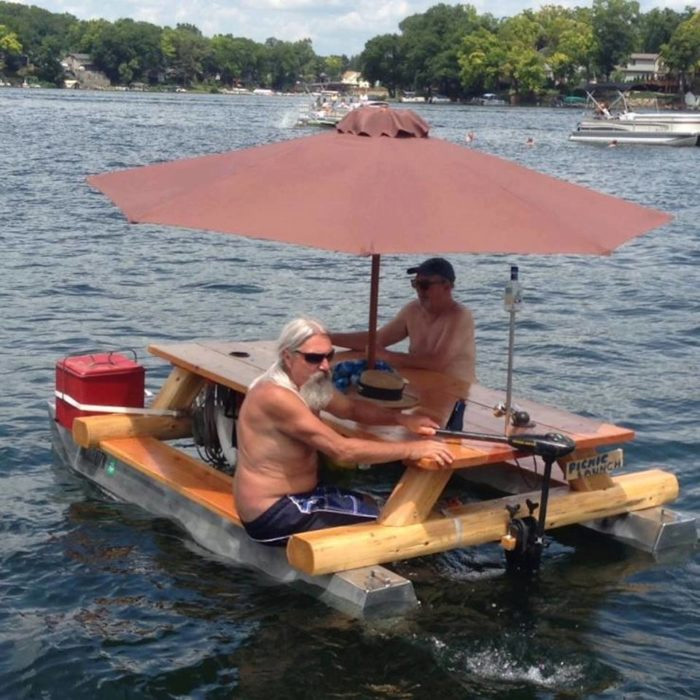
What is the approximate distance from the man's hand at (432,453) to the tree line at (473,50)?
457 feet

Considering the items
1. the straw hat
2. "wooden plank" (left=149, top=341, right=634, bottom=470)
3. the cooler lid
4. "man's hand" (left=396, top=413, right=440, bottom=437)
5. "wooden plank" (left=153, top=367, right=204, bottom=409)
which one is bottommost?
"wooden plank" (left=153, top=367, right=204, bottom=409)

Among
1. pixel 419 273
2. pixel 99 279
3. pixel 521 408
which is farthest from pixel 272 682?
pixel 99 279

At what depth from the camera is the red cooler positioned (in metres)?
9.63

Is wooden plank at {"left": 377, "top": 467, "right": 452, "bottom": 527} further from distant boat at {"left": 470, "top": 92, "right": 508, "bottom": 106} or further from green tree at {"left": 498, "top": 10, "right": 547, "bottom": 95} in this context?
distant boat at {"left": 470, "top": 92, "right": 508, "bottom": 106}

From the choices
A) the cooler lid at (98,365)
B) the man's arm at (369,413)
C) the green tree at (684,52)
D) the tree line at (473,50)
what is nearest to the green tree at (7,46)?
the tree line at (473,50)

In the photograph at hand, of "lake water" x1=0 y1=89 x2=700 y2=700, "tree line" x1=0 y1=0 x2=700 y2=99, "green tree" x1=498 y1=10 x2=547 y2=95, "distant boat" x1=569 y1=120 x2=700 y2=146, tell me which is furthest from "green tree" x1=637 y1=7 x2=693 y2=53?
"lake water" x1=0 y1=89 x2=700 y2=700

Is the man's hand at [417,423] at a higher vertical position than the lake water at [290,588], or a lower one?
higher

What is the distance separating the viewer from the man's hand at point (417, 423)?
25.2 feet

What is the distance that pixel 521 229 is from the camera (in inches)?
280

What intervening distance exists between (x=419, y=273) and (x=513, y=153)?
47.1 meters

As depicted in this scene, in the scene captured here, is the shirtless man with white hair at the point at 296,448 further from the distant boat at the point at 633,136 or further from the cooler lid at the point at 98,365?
the distant boat at the point at 633,136

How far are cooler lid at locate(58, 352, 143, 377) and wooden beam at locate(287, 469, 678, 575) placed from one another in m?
2.90

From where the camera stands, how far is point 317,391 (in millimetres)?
7363

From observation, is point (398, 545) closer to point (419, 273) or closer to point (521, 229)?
point (521, 229)
